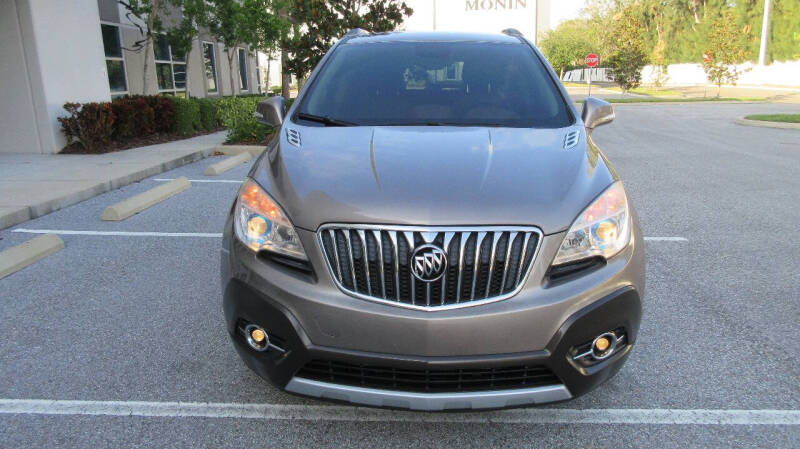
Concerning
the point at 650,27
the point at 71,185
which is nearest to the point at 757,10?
the point at 650,27

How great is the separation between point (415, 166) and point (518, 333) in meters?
0.85

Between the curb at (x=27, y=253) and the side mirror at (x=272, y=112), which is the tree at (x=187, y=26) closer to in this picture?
the curb at (x=27, y=253)

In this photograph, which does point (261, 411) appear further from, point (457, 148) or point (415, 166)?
point (457, 148)

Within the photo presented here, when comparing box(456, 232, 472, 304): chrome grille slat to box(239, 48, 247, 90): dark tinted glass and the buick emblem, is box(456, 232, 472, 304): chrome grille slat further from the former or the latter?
box(239, 48, 247, 90): dark tinted glass

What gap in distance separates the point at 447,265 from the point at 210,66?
22.3m

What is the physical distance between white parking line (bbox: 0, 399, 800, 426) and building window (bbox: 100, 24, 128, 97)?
47.3 feet

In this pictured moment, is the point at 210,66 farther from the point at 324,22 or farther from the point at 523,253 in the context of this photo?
the point at 523,253

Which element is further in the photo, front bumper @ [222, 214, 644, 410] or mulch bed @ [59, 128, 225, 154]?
mulch bed @ [59, 128, 225, 154]

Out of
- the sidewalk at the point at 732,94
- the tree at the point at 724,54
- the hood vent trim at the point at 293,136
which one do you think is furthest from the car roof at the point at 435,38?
the tree at the point at 724,54

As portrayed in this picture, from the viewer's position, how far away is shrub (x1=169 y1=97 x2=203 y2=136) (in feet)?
45.4

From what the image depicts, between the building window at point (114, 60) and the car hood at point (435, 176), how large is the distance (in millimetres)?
14471

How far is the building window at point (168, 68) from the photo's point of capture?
17859 millimetres

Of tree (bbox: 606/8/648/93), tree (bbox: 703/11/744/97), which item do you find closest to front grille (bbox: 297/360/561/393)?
tree (bbox: 703/11/744/97)

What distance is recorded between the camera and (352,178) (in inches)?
96.6
